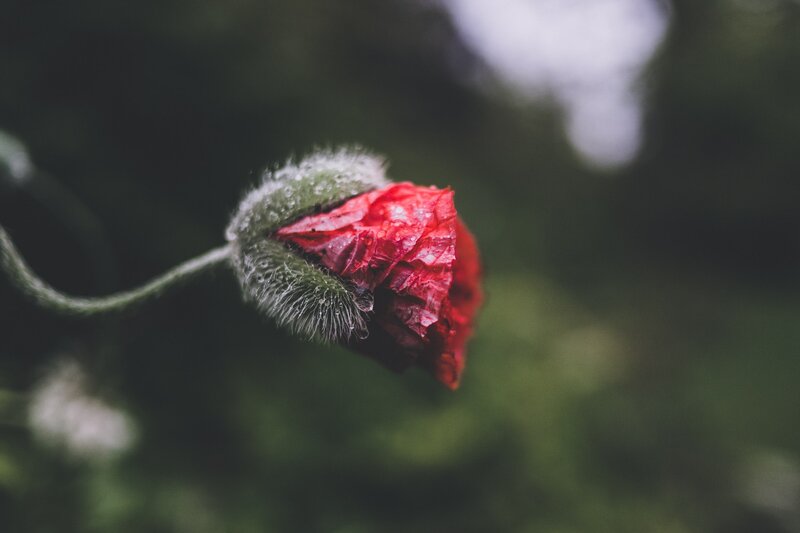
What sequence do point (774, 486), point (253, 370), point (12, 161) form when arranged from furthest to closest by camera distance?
point (774, 486), point (253, 370), point (12, 161)

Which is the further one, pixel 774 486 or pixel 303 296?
pixel 774 486

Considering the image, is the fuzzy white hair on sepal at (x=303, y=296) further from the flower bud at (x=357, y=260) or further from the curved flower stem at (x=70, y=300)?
the curved flower stem at (x=70, y=300)

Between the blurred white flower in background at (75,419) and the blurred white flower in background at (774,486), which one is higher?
the blurred white flower in background at (774,486)

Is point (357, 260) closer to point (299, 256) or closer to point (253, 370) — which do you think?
point (299, 256)

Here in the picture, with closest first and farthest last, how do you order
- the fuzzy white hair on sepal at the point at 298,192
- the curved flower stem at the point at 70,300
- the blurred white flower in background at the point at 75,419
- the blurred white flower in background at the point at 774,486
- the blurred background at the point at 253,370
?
the curved flower stem at the point at 70,300, the fuzzy white hair on sepal at the point at 298,192, the blurred white flower in background at the point at 75,419, the blurred background at the point at 253,370, the blurred white flower in background at the point at 774,486

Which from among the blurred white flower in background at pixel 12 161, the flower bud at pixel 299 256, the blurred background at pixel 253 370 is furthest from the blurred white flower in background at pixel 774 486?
the blurred white flower in background at pixel 12 161

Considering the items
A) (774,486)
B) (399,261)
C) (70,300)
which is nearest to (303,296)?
(399,261)
